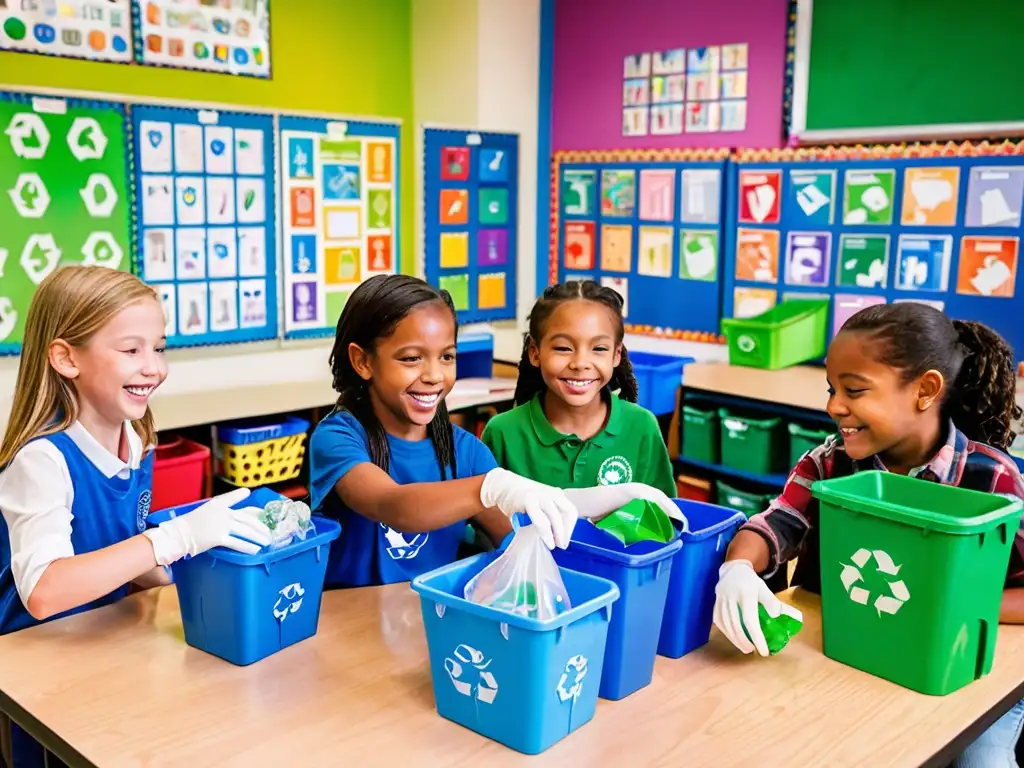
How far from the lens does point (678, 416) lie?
400 centimetres

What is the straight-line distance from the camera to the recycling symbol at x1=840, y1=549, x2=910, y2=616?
1.31 meters

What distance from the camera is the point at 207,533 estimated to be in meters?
1.33

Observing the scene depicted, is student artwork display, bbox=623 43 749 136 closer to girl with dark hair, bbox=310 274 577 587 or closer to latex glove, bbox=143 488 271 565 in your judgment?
girl with dark hair, bbox=310 274 577 587

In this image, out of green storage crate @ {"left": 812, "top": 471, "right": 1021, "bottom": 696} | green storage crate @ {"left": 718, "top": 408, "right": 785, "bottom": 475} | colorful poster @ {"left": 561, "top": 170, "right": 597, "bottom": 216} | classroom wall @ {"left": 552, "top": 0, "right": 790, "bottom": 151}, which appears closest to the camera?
green storage crate @ {"left": 812, "top": 471, "right": 1021, "bottom": 696}

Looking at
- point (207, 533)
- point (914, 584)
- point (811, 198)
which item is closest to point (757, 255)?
point (811, 198)

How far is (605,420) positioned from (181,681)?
106 cm

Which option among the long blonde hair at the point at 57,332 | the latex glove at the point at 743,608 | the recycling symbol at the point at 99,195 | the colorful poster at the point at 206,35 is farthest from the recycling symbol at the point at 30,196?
the latex glove at the point at 743,608

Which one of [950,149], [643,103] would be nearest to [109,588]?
[950,149]

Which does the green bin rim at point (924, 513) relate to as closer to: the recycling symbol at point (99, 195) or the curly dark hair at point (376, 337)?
the curly dark hair at point (376, 337)

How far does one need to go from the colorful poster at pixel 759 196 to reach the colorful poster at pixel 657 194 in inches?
13.4

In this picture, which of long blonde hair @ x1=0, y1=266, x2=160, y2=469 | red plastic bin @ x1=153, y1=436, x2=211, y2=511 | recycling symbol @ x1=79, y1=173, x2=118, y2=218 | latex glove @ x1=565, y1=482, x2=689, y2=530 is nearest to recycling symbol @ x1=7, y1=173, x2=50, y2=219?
recycling symbol @ x1=79, y1=173, x2=118, y2=218

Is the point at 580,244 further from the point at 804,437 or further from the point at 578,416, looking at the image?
the point at 578,416

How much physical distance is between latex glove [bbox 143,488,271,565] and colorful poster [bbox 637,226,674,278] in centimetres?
353

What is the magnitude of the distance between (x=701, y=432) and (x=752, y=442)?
0.24 m
